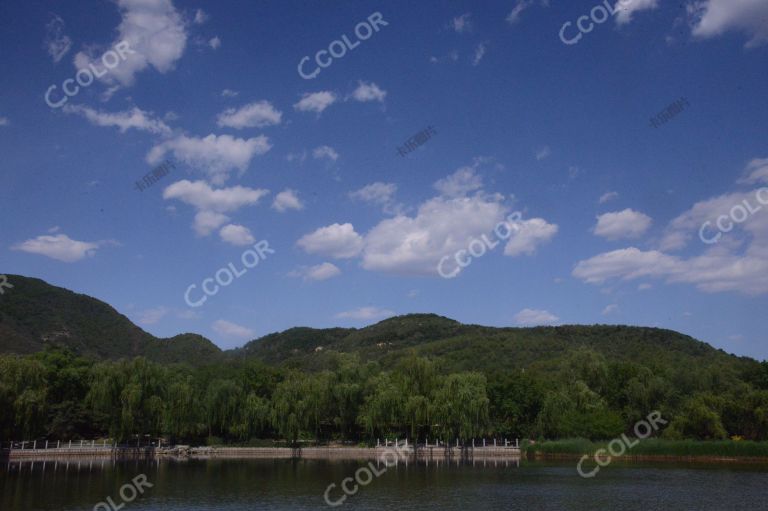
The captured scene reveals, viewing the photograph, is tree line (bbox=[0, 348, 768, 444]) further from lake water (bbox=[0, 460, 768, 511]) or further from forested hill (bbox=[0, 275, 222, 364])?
forested hill (bbox=[0, 275, 222, 364])

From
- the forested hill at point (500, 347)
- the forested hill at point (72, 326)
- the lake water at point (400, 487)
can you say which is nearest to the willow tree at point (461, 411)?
the forested hill at point (500, 347)

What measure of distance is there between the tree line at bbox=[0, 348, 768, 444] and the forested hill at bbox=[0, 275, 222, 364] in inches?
1325

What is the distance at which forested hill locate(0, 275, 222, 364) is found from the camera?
80188mm

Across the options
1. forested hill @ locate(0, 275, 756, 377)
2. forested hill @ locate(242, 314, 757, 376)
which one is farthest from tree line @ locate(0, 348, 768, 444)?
forested hill @ locate(0, 275, 756, 377)

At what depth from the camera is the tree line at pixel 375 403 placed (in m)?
38.6

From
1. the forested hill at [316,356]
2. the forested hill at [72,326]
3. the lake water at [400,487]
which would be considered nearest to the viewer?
the lake water at [400,487]

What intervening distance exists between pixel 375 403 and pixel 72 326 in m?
61.6

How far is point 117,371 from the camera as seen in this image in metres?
41.5

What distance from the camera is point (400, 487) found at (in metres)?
23.7

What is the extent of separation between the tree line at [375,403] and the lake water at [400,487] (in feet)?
23.2

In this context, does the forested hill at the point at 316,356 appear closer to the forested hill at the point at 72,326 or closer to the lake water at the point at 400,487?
the forested hill at the point at 72,326

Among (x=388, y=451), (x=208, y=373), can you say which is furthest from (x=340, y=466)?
(x=208, y=373)

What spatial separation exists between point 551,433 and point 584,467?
43.3ft

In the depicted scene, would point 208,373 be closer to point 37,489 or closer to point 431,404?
point 431,404
